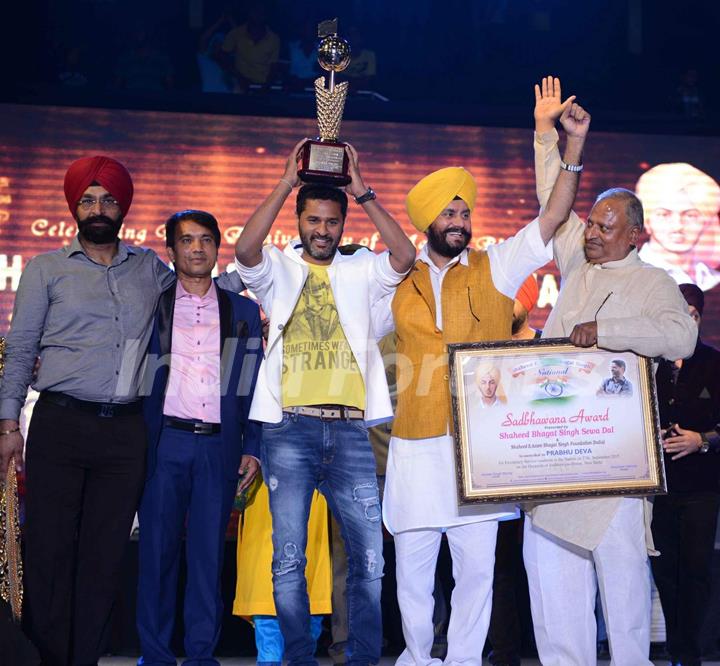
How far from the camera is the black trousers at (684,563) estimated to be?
4.87 metres

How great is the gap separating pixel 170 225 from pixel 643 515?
2148mm

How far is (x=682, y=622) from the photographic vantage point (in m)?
4.89

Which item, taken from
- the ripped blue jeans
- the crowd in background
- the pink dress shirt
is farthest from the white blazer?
the crowd in background

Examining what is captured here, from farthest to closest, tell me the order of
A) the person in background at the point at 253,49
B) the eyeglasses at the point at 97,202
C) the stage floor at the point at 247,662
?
the person in background at the point at 253,49 → the stage floor at the point at 247,662 → the eyeglasses at the point at 97,202

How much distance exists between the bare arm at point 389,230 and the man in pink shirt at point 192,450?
66 centimetres

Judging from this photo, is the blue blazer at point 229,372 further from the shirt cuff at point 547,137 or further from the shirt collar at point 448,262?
the shirt cuff at point 547,137

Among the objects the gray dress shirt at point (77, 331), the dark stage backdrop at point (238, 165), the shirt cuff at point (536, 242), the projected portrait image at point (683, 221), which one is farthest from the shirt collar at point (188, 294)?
the projected portrait image at point (683, 221)

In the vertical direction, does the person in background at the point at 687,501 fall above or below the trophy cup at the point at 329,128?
below

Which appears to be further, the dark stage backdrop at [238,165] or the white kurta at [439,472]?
the dark stage backdrop at [238,165]

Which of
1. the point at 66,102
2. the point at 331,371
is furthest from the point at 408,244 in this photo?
the point at 66,102

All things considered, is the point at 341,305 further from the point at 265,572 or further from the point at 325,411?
the point at 265,572

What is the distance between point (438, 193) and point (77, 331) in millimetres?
1484

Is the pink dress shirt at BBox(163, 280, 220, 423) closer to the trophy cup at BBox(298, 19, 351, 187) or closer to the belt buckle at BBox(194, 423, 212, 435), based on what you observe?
the belt buckle at BBox(194, 423, 212, 435)

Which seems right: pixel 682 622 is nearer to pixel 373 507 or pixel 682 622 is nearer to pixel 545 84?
pixel 373 507
